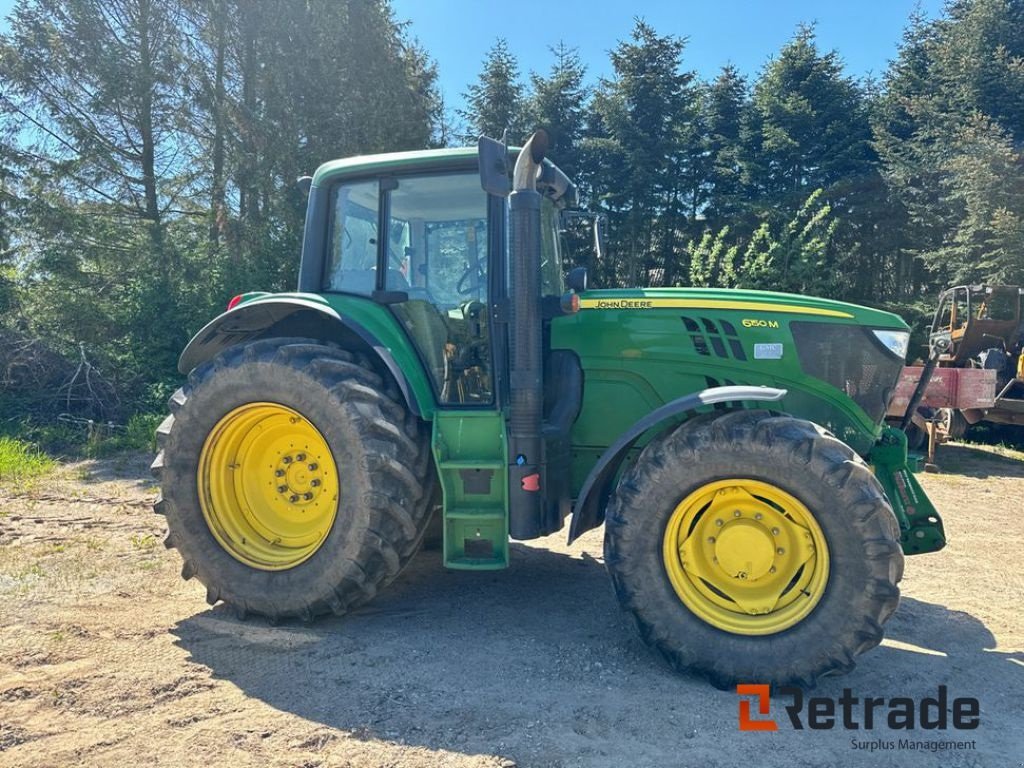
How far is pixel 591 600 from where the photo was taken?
427cm

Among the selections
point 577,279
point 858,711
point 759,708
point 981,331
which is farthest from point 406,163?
point 981,331

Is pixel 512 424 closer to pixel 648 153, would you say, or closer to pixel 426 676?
pixel 426 676

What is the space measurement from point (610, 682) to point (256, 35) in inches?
575

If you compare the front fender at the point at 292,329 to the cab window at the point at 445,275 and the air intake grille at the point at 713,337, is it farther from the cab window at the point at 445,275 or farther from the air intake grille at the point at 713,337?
the air intake grille at the point at 713,337

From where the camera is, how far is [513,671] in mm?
3314

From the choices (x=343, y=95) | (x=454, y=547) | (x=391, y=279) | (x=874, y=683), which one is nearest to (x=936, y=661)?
(x=874, y=683)

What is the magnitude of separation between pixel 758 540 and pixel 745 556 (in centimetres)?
9

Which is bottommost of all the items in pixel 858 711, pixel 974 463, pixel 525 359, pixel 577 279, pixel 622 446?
pixel 858 711

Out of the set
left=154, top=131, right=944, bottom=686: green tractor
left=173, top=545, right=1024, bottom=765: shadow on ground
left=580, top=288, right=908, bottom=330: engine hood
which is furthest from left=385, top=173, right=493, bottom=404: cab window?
left=173, top=545, right=1024, bottom=765: shadow on ground

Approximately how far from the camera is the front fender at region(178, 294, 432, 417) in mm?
3831

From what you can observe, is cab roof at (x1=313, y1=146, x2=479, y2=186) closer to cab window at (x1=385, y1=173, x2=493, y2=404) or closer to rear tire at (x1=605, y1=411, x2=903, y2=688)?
cab window at (x1=385, y1=173, x2=493, y2=404)

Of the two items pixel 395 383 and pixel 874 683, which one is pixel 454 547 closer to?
pixel 395 383


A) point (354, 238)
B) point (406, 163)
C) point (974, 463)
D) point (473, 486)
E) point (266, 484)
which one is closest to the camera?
point (473, 486)

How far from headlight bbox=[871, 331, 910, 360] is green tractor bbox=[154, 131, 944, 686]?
0.02 metres
